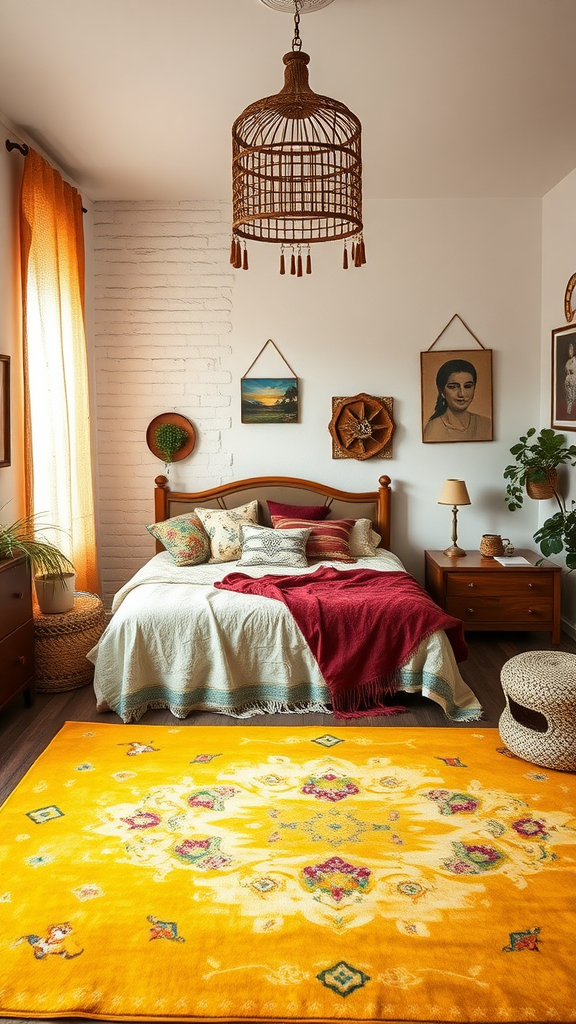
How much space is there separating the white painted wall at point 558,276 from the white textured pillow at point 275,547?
168cm

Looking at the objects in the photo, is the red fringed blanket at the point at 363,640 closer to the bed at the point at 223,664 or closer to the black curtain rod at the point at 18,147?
the bed at the point at 223,664

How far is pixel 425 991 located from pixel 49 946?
38.8 inches

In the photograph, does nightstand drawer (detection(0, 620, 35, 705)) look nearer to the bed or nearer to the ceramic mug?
the bed

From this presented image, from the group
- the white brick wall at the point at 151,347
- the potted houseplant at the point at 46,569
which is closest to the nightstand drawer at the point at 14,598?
the potted houseplant at the point at 46,569

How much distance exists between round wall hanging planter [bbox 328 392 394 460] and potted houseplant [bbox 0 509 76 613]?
2027mm

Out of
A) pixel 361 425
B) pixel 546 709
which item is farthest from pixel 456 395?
pixel 546 709

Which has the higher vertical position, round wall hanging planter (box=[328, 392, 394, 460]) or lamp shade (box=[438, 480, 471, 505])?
round wall hanging planter (box=[328, 392, 394, 460])

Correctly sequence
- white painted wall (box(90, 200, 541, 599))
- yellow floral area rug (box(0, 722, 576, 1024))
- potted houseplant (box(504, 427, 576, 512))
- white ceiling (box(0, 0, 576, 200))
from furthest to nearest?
white painted wall (box(90, 200, 541, 599))
potted houseplant (box(504, 427, 576, 512))
white ceiling (box(0, 0, 576, 200))
yellow floral area rug (box(0, 722, 576, 1024))

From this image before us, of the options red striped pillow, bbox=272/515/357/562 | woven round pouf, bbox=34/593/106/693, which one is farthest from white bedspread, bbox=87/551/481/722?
red striped pillow, bbox=272/515/357/562

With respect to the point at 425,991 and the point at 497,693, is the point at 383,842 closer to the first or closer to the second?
the point at 425,991

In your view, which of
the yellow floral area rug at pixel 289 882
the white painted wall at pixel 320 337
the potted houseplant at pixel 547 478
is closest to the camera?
the yellow floral area rug at pixel 289 882

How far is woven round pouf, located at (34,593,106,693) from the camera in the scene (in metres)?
4.05

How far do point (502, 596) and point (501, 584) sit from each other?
0.24 feet

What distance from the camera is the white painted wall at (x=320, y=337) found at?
17.4 ft
